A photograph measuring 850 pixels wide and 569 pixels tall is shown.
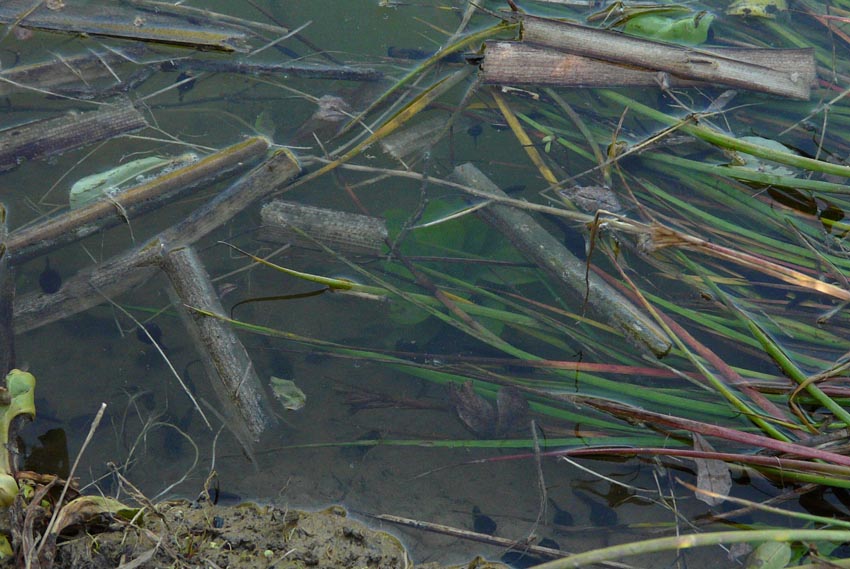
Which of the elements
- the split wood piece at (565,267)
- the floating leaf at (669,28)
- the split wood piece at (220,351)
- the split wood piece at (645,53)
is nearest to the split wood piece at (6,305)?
the split wood piece at (220,351)

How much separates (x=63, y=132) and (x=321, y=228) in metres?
1.37

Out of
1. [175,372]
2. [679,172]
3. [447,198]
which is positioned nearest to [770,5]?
[679,172]

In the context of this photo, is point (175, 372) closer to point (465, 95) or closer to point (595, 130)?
point (465, 95)

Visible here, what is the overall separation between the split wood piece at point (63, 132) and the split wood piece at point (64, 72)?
27 cm

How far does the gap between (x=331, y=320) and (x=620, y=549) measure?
1838 mm

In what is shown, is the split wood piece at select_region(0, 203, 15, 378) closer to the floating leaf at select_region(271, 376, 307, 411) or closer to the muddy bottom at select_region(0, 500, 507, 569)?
the muddy bottom at select_region(0, 500, 507, 569)

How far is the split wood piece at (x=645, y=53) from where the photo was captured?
10.0 ft

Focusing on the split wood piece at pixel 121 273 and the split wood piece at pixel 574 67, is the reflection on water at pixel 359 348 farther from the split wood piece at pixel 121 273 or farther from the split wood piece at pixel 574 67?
the split wood piece at pixel 574 67

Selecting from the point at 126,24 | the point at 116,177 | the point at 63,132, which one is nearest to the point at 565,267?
the point at 116,177

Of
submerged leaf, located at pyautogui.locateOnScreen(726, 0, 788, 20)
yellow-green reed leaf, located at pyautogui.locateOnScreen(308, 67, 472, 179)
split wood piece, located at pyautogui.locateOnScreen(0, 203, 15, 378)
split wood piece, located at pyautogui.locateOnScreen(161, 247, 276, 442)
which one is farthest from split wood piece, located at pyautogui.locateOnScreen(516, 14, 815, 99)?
split wood piece, located at pyautogui.locateOnScreen(0, 203, 15, 378)

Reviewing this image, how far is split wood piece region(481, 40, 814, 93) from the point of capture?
10.0ft

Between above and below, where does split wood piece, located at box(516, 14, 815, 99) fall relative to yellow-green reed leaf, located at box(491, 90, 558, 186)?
above

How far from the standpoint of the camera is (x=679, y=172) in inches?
121

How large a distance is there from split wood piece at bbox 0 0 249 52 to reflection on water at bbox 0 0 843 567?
3.2 inches
